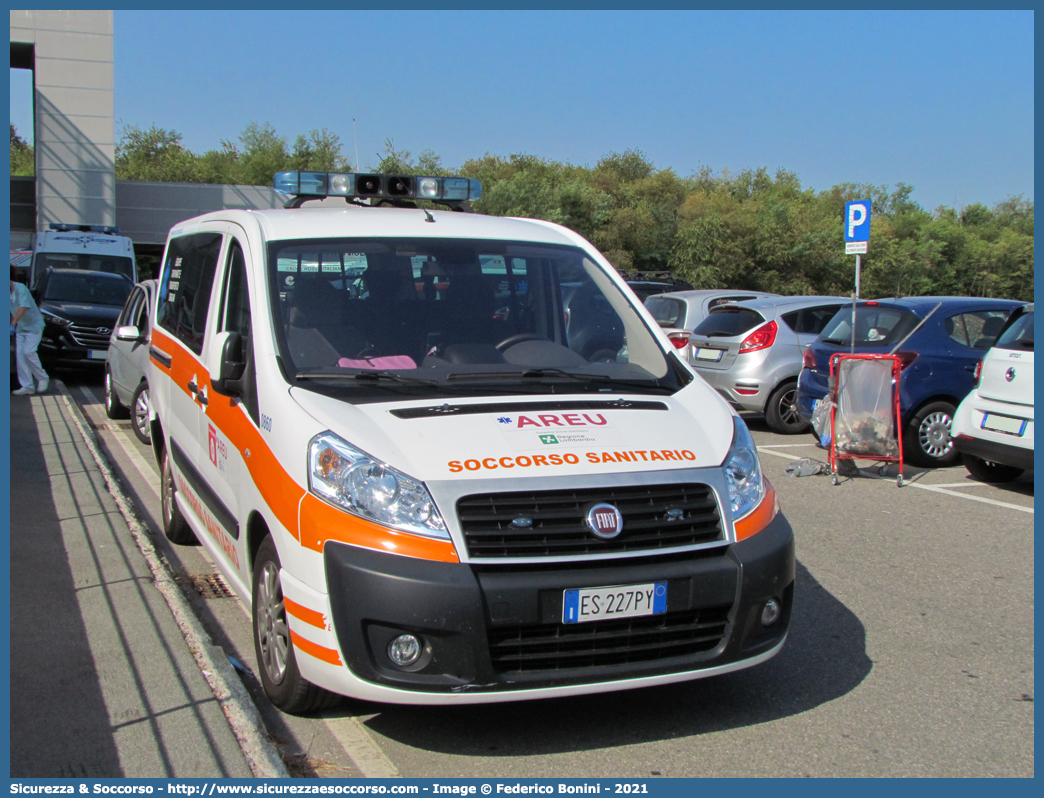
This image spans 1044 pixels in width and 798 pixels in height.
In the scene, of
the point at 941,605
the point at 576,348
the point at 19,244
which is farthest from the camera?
A: the point at 19,244

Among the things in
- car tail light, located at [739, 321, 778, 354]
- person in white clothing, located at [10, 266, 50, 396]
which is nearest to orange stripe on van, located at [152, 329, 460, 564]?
car tail light, located at [739, 321, 778, 354]

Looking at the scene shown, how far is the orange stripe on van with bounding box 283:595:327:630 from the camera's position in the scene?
341 centimetres

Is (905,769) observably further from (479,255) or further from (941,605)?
(479,255)

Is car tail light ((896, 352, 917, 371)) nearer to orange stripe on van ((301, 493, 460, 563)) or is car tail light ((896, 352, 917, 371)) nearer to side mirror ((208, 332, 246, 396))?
side mirror ((208, 332, 246, 396))

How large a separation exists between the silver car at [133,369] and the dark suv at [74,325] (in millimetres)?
3078

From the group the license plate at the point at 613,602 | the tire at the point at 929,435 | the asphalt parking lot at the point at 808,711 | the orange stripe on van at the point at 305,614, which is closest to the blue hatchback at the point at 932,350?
the tire at the point at 929,435

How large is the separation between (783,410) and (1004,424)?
3837mm

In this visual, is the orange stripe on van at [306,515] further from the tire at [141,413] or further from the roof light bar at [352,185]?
the tire at [141,413]

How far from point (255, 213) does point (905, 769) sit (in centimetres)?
387

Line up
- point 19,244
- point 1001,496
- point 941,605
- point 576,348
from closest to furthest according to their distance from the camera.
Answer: point 576,348 < point 941,605 < point 1001,496 < point 19,244

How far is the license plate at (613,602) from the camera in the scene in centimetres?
337

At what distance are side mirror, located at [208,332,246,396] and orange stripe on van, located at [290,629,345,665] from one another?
124 cm
